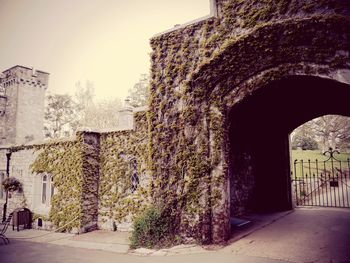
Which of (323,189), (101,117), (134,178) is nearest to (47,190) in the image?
(134,178)

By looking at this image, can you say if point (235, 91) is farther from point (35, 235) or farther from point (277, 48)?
point (35, 235)

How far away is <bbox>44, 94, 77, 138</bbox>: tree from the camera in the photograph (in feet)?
123

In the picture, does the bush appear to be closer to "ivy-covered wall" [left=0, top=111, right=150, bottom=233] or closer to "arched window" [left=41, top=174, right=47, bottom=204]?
"ivy-covered wall" [left=0, top=111, right=150, bottom=233]

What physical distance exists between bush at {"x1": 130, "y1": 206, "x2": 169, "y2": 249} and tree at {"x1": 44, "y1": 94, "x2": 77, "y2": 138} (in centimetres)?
3325

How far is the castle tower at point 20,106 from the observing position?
2702 cm

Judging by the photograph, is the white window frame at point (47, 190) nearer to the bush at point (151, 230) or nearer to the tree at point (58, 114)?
the bush at point (151, 230)

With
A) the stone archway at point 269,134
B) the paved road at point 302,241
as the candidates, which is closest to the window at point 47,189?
the stone archway at point 269,134

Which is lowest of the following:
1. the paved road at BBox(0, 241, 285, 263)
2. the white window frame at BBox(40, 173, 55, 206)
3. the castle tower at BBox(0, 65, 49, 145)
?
the paved road at BBox(0, 241, 285, 263)

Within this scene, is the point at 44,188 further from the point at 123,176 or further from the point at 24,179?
the point at 123,176

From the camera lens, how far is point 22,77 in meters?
27.7

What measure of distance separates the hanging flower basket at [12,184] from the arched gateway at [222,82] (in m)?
9.52

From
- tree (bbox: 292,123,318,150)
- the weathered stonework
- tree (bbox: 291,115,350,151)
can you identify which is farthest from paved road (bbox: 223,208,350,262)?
tree (bbox: 292,123,318,150)

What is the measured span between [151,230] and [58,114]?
3482 cm

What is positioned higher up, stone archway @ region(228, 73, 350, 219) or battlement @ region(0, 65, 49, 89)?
battlement @ region(0, 65, 49, 89)
